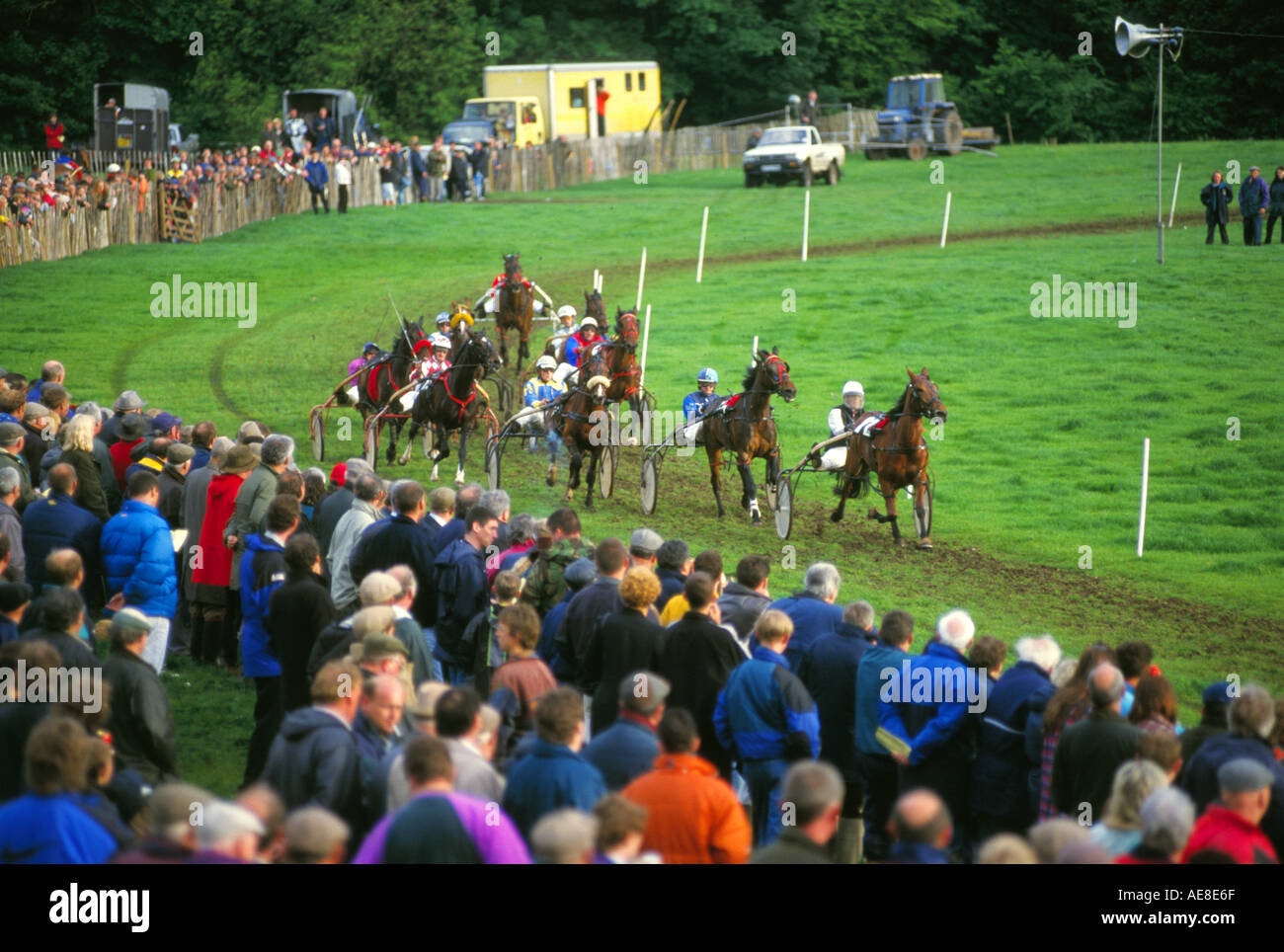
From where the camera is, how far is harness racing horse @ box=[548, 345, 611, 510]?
17438 millimetres

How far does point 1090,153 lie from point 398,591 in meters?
46.7

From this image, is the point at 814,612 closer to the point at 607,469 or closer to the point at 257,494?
the point at 257,494

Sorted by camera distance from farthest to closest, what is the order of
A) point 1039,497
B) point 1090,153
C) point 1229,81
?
point 1229,81 < point 1090,153 < point 1039,497

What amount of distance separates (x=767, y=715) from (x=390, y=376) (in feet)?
42.9

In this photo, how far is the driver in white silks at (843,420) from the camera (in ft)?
57.1

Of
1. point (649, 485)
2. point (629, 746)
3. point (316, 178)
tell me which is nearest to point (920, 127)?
point (316, 178)

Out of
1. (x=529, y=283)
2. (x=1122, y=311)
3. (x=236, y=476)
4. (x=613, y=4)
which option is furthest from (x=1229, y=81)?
(x=236, y=476)

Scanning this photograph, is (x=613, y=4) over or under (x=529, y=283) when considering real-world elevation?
over

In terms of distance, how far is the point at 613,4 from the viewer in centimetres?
6450

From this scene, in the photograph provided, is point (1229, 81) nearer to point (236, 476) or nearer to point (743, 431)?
point (743, 431)

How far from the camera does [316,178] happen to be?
39688 mm

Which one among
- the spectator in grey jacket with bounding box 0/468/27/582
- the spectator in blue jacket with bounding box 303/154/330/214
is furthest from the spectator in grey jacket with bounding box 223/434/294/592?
the spectator in blue jacket with bounding box 303/154/330/214

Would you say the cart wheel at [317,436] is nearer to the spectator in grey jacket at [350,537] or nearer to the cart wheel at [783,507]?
the cart wheel at [783,507]

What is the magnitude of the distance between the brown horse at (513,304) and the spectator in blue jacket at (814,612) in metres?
16.5
